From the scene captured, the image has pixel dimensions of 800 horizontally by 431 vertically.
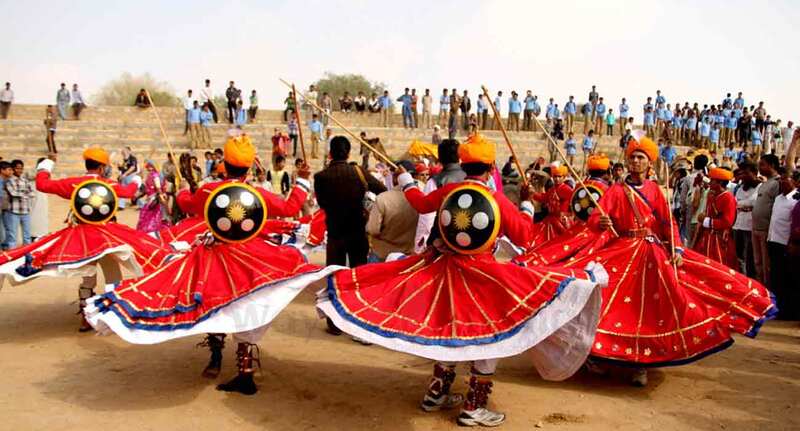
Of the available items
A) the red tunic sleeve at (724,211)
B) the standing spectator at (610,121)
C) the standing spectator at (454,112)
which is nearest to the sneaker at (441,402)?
the red tunic sleeve at (724,211)

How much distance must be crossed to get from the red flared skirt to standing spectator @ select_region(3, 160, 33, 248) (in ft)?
32.6

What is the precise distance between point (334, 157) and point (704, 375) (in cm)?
394

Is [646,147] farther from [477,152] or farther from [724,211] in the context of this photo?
[724,211]

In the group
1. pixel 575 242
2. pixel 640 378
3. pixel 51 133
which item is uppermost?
pixel 51 133

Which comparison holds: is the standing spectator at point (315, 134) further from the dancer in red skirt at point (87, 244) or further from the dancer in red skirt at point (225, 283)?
the dancer in red skirt at point (225, 283)

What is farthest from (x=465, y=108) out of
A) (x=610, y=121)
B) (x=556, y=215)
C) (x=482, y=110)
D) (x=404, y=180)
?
(x=404, y=180)

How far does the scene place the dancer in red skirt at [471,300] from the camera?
4.64 metres

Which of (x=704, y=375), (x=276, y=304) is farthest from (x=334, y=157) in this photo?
(x=704, y=375)

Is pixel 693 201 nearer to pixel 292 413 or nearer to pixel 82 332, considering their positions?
pixel 292 413

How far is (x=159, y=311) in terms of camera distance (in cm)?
520

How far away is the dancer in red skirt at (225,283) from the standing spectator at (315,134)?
738 inches

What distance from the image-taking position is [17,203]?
479 inches

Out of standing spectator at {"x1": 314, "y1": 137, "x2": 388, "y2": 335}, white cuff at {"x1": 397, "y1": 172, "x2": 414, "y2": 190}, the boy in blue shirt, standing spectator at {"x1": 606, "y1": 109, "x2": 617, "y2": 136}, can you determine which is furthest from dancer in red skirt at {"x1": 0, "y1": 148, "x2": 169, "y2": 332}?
standing spectator at {"x1": 606, "y1": 109, "x2": 617, "y2": 136}

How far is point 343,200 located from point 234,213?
157cm
